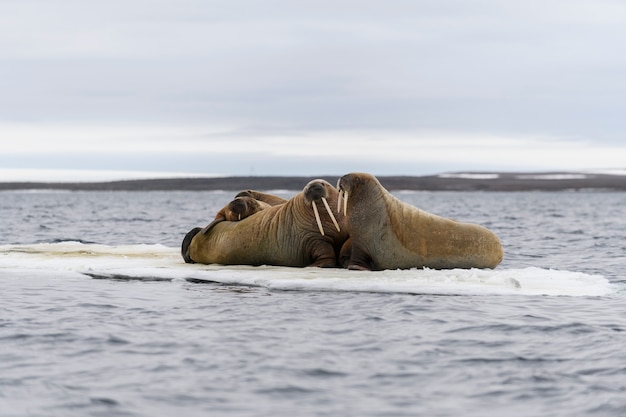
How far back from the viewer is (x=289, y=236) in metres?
13.0

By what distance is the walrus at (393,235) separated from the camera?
41.3 feet

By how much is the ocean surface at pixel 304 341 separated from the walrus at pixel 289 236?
55 cm

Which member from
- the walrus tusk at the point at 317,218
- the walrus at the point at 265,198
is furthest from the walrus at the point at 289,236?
the walrus at the point at 265,198

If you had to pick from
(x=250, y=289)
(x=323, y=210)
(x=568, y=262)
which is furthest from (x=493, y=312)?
(x=568, y=262)

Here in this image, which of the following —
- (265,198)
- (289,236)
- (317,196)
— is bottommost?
(289,236)

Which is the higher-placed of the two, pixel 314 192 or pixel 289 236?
pixel 314 192

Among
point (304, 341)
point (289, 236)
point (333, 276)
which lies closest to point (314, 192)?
point (289, 236)

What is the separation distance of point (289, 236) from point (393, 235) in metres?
1.44

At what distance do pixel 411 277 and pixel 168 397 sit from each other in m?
5.59

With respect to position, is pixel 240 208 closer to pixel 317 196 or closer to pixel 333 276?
pixel 317 196

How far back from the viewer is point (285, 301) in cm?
1034

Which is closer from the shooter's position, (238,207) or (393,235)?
(393,235)

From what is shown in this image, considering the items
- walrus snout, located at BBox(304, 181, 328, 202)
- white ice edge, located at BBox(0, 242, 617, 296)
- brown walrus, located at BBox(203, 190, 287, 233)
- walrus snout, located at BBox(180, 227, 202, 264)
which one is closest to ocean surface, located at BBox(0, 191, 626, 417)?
white ice edge, located at BBox(0, 242, 617, 296)

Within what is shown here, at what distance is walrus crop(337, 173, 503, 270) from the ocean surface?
509 mm
